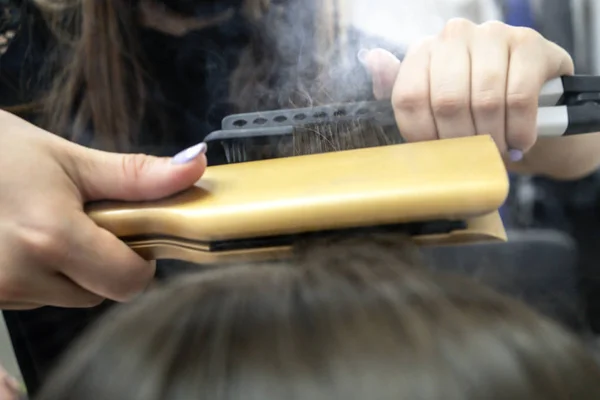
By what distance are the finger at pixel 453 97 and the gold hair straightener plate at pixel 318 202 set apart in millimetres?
44

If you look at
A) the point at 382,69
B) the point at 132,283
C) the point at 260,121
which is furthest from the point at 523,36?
the point at 132,283

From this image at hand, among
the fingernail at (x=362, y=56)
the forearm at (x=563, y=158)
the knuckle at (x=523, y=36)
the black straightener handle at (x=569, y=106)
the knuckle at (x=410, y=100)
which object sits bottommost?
the forearm at (x=563, y=158)

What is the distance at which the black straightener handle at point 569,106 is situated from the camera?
469mm

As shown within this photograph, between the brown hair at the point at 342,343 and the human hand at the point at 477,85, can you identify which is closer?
the brown hair at the point at 342,343

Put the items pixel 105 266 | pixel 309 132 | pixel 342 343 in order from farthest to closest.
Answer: pixel 309 132, pixel 105 266, pixel 342 343

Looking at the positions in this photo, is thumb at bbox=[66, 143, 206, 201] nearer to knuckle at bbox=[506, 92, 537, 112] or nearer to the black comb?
the black comb

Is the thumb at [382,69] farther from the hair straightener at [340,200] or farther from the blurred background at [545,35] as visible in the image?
the hair straightener at [340,200]

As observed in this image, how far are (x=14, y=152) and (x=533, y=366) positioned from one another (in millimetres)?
386

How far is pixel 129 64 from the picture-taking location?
71 cm

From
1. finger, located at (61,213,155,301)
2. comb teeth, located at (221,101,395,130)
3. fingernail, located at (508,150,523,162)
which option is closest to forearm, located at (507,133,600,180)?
fingernail, located at (508,150,523,162)

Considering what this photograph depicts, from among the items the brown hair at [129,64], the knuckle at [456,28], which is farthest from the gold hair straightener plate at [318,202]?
the brown hair at [129,64]

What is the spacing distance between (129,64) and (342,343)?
0.50 m

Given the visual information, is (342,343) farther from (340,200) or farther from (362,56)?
(362,56)

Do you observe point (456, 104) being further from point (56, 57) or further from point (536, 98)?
point (56, 57)
